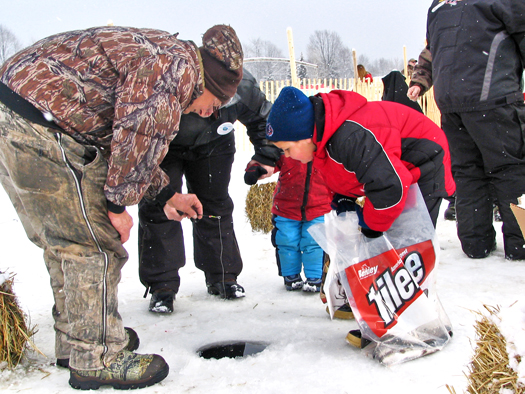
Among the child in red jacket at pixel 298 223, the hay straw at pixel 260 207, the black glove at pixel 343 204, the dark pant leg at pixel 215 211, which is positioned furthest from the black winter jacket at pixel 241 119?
the hay straw at pixel 260 207

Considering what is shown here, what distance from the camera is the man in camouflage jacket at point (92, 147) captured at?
5.00 ft

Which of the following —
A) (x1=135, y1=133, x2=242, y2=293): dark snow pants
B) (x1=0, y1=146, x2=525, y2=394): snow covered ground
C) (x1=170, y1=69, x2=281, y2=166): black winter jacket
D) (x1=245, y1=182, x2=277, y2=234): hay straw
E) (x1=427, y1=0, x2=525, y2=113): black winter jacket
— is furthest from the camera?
(x1=245, y1=182, x2=277, y2=234): hay straw

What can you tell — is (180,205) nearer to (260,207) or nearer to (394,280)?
(394,280)

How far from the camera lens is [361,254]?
1.91 meters

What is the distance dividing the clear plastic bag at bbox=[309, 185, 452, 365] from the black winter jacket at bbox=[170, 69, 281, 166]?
994 millimetres

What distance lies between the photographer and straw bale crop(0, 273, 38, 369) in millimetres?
1767

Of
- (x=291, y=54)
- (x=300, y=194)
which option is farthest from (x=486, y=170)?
(x=291, y=54)

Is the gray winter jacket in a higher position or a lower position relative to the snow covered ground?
higher

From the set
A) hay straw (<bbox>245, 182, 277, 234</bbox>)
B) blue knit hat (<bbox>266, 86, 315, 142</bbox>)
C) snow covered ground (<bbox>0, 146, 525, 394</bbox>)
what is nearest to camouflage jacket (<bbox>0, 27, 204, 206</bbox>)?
blue knit hat (<bbox>266, 86, 315, 142</bbox>)

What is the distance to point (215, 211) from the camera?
9.21ft

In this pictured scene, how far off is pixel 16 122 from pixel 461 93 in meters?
2.78

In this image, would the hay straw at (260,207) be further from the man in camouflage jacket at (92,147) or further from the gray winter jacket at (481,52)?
the man in camouflage jacket at (92,147)

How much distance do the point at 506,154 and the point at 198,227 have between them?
7.05 ft

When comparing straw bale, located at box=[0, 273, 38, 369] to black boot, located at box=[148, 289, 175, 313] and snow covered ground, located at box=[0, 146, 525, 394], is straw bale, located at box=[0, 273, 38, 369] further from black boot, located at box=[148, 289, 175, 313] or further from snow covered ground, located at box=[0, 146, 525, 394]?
black boot, located at box=[148, 289, 175, 313]
